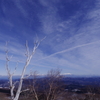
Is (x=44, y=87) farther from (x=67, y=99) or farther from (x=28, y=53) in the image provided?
(x=28, y=53)

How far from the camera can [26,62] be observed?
6.27 meters

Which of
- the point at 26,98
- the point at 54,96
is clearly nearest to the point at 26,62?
the point at 54,96

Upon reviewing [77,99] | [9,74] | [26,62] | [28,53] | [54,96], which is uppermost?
[28,53]

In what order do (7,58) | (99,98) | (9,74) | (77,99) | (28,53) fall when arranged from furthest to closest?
(77,99), (99,98), (28,53), (7,58), (9,74)

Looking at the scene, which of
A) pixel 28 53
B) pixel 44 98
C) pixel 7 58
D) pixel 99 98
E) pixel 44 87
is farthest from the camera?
pixel 99 98

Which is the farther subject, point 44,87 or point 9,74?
point 44,87

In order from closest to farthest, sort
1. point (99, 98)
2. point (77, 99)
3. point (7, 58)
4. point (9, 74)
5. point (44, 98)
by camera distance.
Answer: point (9, 74), point (7, 58), point (44, 98), point (99, 98), point (77, 99)

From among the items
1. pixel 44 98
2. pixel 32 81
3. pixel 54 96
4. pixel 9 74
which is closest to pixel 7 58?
pixel 9 74

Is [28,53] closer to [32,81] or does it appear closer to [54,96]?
[32,81]

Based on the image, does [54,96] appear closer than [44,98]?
Yes

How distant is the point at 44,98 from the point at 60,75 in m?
6.41

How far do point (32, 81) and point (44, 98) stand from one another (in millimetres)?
5724

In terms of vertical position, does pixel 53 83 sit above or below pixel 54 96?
above

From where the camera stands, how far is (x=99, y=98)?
22.9m
